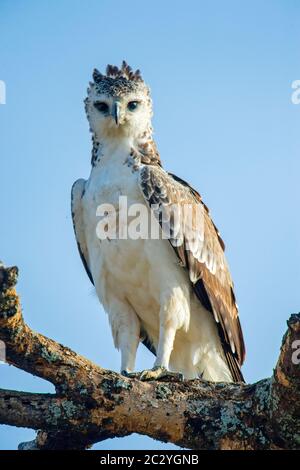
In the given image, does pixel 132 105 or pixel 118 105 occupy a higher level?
pixel 132 105

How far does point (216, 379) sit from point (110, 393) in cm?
281

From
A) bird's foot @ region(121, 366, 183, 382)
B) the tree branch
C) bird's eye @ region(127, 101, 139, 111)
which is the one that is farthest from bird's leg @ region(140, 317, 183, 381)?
bird's eye @ region(127, 101, 139, 111)

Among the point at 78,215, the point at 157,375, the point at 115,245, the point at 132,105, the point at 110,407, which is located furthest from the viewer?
the point at 132,105

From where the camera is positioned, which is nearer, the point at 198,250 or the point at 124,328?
the point at 198,250

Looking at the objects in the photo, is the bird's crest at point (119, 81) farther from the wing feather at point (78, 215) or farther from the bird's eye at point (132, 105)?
the wing feather at point (78, 215)

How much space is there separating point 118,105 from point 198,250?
5.77ft

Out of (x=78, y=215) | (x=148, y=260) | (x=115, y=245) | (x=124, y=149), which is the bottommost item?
(x=148, y=260)

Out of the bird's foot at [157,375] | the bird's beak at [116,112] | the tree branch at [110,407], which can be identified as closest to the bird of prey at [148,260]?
the bird's beak at [116,112]

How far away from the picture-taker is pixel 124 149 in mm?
11047

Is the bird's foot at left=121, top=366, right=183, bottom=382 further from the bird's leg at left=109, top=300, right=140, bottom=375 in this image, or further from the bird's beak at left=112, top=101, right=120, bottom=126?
the bird's beak at left=112, top=101, right=120, bottom=126

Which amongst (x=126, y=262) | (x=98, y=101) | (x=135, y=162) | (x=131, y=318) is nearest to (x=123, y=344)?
(x=131, y=318)

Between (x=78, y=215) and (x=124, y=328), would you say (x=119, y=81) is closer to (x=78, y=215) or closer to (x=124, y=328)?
(x=78, y=215)

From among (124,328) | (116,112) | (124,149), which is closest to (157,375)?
(124,328)

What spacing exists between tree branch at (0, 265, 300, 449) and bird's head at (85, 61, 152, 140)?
347cm
